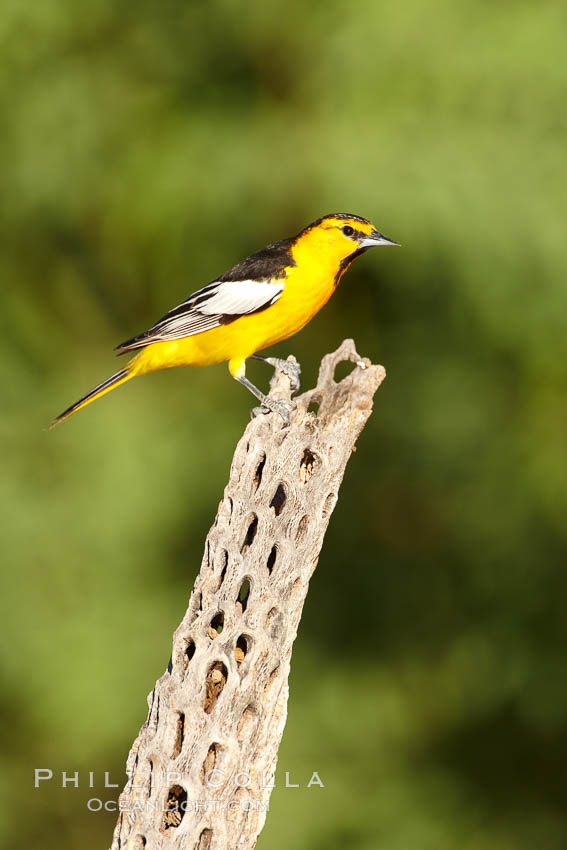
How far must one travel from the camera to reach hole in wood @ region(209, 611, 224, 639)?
290 cm

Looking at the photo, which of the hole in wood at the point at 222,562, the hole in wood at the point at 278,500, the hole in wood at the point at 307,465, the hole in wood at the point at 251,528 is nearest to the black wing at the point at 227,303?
the hole in wood at the point at 307,465

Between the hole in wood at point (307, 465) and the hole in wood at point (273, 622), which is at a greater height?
the hole in wood at point (307, 465)

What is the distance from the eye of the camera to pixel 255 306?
3.78m

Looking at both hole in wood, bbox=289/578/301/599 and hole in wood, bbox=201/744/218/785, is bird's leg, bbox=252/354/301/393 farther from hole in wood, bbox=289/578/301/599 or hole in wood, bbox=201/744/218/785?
hole in wood, bbox=201/744/218/785

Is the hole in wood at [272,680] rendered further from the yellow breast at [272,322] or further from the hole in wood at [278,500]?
the yellow breast at [272,322]

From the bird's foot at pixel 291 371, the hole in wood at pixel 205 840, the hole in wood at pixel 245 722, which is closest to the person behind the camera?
the hole in wood at pixel 205 840

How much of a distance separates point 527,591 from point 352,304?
2.20m

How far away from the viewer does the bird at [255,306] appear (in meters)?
3.81

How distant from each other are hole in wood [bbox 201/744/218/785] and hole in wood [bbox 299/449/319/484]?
959 millimetres

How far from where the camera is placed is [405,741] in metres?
6.39

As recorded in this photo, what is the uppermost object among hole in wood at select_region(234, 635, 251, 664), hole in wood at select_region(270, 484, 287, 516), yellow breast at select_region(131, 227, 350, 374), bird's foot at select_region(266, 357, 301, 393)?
yellow breast at select_region(131, 227, 350, 374)

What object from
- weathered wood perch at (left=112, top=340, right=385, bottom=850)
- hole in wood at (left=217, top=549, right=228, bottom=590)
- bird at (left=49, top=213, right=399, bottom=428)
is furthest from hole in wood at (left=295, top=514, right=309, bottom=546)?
bird at (left=49, top=213, right=399, bottom=428)

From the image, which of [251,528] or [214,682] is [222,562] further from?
[214,682]

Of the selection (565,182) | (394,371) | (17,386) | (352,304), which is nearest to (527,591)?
(394,371)
